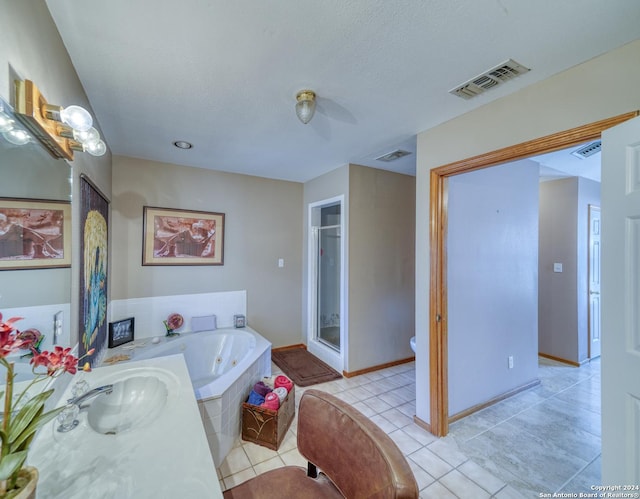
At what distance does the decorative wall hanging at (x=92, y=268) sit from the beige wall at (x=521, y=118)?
2343 millimetres

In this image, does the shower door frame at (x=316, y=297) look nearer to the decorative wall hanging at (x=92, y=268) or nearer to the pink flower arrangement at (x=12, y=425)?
the decorative wall hanging at (x=92, y=268)

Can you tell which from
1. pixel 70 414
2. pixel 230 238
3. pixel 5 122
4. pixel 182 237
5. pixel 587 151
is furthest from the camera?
pixel 230 238

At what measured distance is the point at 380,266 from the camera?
341 centimetres

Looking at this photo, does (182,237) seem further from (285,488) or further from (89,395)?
(285,488)

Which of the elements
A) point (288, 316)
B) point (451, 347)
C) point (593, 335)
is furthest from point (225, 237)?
point (593, 335)

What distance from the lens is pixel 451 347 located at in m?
2.29

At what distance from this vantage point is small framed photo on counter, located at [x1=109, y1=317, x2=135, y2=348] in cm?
271

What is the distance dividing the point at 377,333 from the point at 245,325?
1.65 metres

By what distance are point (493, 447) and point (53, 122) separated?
314 centimetres

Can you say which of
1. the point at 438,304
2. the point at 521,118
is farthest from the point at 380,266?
the point at 521,118

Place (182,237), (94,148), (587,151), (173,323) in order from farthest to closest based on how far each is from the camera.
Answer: (182,237)
(173,323)
(587,151)
(94,148)

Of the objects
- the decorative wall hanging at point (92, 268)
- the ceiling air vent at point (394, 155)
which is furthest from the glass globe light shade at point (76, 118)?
the ceiling air vent at point (394, 155)

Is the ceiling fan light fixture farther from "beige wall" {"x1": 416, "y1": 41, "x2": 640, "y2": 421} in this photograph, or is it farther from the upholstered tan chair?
the upholstered tan chair

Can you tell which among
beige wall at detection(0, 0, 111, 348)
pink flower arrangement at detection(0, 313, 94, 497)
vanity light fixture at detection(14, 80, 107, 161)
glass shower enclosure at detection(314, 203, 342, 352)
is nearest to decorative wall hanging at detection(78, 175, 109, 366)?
beige wall at detection(0, 0, 111, 348)
